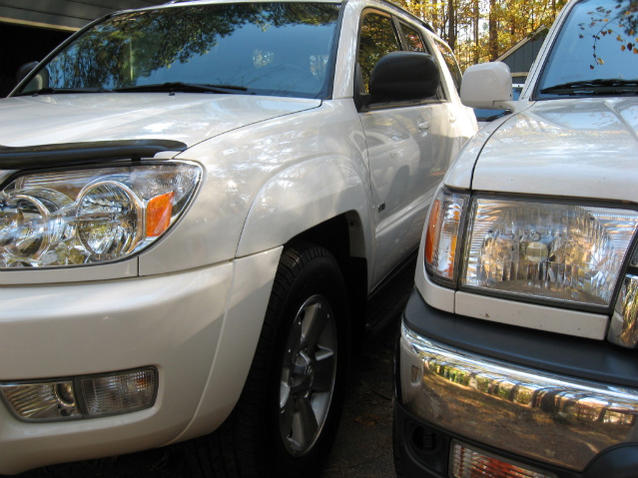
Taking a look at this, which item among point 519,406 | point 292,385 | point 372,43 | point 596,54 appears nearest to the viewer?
point 519,406

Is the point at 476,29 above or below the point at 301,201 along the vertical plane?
above

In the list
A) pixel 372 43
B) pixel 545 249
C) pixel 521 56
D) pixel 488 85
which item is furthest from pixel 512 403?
Answer: pixel 521 56

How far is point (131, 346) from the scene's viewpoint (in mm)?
1335

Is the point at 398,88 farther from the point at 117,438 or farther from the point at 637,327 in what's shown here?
the point at 117,438

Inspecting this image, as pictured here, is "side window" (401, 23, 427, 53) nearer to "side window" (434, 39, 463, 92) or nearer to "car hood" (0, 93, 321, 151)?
"side window" (434, 39, 463, 92)

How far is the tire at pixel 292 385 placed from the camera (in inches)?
66.3

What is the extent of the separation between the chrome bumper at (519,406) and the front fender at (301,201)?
53 cm

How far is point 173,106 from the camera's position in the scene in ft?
6.47

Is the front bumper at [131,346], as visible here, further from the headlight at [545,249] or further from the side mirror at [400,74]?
the side mirror at [400,74]

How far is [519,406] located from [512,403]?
0.05ft

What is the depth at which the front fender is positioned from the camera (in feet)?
5.20

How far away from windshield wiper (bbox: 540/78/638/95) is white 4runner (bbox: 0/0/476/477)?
1.73ft

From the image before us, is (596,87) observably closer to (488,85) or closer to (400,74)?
(488,85)

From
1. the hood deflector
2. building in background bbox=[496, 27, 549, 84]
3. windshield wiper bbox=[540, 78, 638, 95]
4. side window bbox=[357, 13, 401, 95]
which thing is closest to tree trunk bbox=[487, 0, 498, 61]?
building in background bbox=[496, 27, 549, 84]
